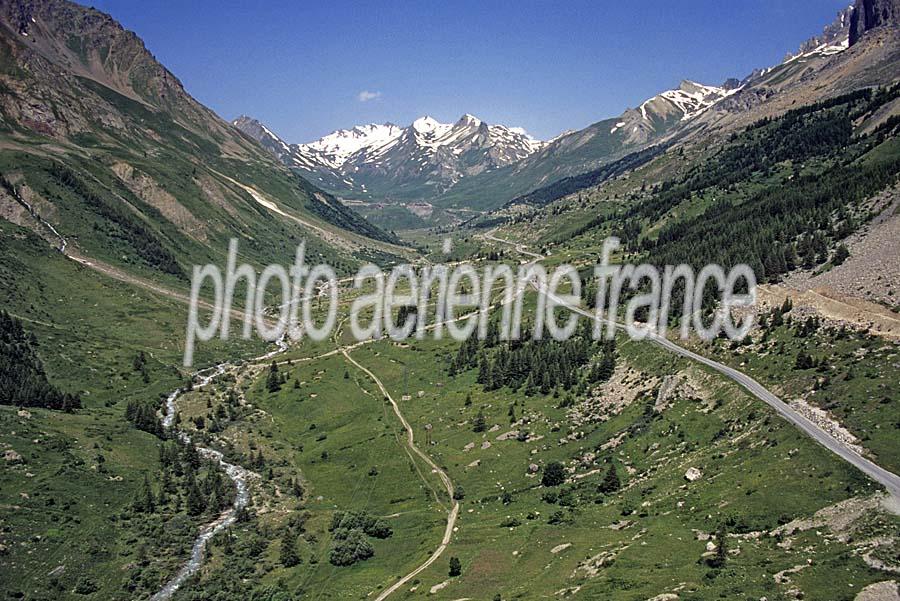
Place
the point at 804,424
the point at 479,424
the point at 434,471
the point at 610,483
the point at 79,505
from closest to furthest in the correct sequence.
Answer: the point at 804,424 < the point at 610,483 < the point at 79,505 < the point at 434,471 < the point at 479,424

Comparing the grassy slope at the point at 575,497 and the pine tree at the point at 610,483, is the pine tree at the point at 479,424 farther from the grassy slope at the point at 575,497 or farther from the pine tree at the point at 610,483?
the pine tree at the point at 610,483

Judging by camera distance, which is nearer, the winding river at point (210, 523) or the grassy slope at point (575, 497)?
the grassy slope at point (575, 497)

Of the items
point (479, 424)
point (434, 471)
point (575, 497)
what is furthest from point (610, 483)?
point (479, 424)

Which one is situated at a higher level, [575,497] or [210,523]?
[575,497]

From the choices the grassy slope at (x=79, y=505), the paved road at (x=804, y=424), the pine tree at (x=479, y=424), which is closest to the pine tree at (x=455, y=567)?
the grassy slope at (x=79, y=505)

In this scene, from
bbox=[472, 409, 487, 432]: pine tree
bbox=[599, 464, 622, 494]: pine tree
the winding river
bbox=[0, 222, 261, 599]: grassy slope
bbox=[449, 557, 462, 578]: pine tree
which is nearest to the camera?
bbox=[449, 557, 462, 578]: pine tree

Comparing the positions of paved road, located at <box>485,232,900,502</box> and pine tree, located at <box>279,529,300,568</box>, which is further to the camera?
pine tree, located at <box>279,529,300,568</box>

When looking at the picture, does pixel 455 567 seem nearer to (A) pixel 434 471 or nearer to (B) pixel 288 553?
(B) pixel 288 553

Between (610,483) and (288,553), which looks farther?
(610,483)

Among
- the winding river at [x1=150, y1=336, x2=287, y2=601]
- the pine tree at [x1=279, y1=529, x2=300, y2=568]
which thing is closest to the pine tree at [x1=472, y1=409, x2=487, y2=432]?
the winding river at [x1=150, y1=336, x2=287, y2=601]

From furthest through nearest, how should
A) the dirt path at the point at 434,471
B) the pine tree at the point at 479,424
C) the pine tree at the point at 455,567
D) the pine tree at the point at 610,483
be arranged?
1. the pine tree at the point at 479,424
2. the pine tree at the point at 610,483
3. the dirt path at the point at 434,471
4. the pine tree at the point at 455,567

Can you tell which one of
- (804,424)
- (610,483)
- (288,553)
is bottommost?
(288,553)

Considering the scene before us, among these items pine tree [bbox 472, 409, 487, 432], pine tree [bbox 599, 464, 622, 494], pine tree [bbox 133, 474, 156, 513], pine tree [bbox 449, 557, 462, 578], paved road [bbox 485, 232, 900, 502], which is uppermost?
paved road [bbox 485, 232, 900, 502]

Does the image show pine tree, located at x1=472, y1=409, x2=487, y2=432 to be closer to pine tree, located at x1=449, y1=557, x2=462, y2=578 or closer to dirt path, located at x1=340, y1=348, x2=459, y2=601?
dirt path, located at x1=340, y1=348, x2=459, y2=601
